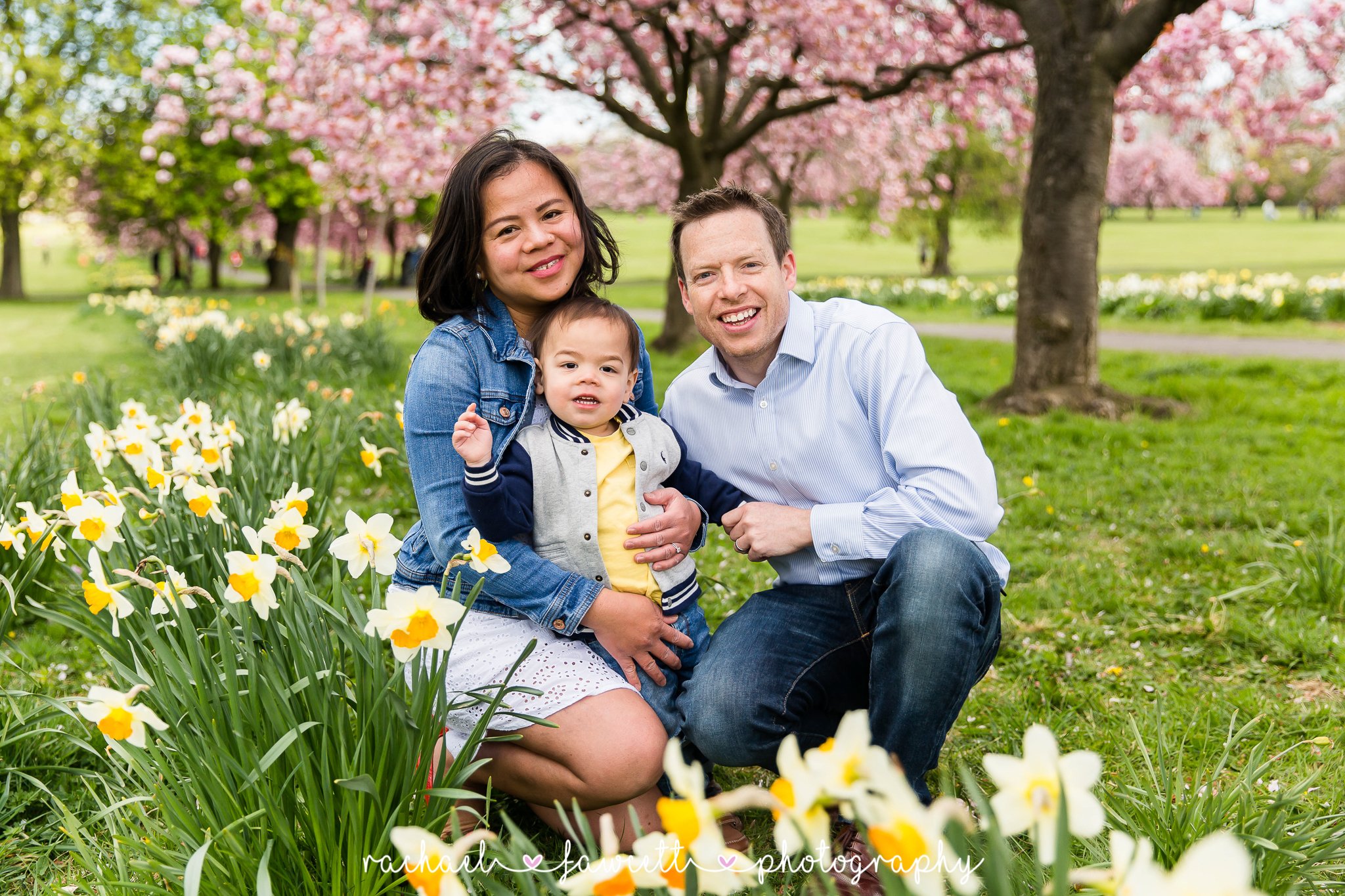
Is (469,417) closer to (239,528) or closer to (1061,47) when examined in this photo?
(239,528)

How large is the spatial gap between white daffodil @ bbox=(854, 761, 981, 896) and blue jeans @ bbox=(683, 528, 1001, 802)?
92 cm

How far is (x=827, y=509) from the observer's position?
6.81 feet

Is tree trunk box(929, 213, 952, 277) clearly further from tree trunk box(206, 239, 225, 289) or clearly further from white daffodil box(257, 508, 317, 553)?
white daffodil box(257, 508, 317, 553)

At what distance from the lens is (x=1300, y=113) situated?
8.13 meters

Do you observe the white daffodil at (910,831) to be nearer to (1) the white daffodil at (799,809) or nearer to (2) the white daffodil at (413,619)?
(1) the white daffodil at (799,809)

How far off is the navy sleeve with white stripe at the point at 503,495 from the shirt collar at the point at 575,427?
3.7 inches

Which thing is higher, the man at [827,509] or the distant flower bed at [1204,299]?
the distant flower bed at [1204,299]

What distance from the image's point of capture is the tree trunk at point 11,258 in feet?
75.2

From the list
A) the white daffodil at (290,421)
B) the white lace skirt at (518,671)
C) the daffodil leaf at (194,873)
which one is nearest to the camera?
the daffodil leaf at (194,873)

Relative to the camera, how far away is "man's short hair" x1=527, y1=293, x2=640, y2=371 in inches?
83.0

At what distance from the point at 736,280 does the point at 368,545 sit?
3.19 ft

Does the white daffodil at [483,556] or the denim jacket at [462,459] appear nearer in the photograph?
the white daffodil at [483,556]

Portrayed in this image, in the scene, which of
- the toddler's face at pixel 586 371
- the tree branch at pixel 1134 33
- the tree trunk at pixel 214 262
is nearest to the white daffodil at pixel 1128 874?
the toddler's face at pixel 586 371

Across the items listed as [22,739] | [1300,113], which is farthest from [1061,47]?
[22,739]
